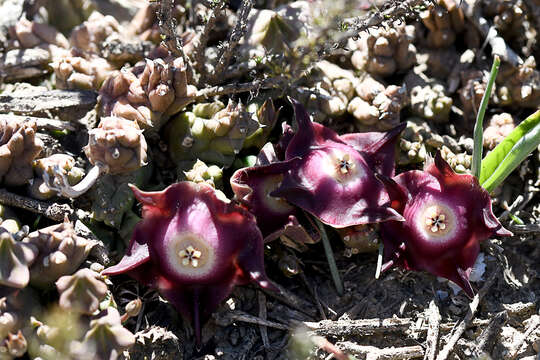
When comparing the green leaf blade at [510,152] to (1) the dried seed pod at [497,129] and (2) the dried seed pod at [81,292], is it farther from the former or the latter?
(2) the dried seed pod at [81,292]

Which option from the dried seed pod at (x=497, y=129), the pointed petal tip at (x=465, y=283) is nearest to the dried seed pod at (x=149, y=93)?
the pointed petal tip at (x=465, y=283)

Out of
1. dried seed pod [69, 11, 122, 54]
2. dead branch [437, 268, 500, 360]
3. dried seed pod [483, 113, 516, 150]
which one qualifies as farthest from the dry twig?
dried seed pod [69, 11, 122, 54]

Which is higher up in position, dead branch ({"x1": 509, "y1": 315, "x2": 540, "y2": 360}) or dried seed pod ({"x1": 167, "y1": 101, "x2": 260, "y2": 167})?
dried seed pod ({"x1": 167, "y1": 101, "x2": 260, "y2": 167})

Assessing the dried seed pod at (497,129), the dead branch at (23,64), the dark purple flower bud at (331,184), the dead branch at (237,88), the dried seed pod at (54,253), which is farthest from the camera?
the dead branch at (23,64)

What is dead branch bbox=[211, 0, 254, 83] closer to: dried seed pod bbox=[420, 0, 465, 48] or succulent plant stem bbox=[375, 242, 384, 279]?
dried seed pod bbox=[420, 0, 465, 48]

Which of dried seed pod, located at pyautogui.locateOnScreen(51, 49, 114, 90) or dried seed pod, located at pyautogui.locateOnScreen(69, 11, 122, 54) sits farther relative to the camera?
dried seed pod, located at pyautogui.locateOnScreen(69, 11, 122, 54)

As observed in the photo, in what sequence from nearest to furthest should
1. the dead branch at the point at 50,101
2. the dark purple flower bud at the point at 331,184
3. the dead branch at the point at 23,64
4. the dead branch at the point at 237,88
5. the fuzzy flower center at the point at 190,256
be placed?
the fuzzy flower center at the point at 190,256
the dark purple flower bud at the point at 331,184
the dead branch at the point at 237,88
the dead branch at the point at 50,101
the dead branch at the point at 23,64
